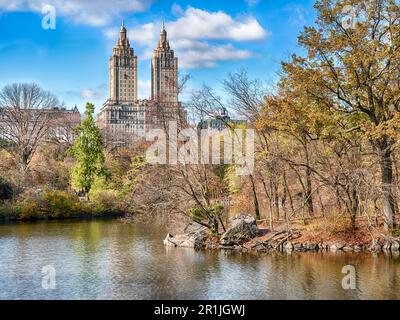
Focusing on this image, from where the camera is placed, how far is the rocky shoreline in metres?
20.6

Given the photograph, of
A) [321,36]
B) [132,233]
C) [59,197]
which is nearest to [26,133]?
[59,197]

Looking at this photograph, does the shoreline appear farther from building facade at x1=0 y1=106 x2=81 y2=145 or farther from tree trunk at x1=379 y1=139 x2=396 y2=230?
tree trunk at x1=379 y1=139 x2=396 y2=230

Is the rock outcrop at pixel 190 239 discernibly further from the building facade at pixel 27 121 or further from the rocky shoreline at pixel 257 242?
the building facade at pixel 27 121

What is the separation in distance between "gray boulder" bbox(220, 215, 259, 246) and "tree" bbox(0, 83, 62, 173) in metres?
23.6

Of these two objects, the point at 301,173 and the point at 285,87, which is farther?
the point at 301,173

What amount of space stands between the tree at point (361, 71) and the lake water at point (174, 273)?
14.8 feet

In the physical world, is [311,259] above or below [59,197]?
below

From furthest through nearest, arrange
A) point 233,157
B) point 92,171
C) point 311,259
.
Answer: point 92,171 → point 233,157 → point 311,259

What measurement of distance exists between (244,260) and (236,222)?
341 cm

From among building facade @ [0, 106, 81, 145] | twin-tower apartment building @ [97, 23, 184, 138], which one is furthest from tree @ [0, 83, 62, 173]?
twin-tower apartment building @ [97, 23, 184, 138]

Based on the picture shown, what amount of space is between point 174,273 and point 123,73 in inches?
4968
